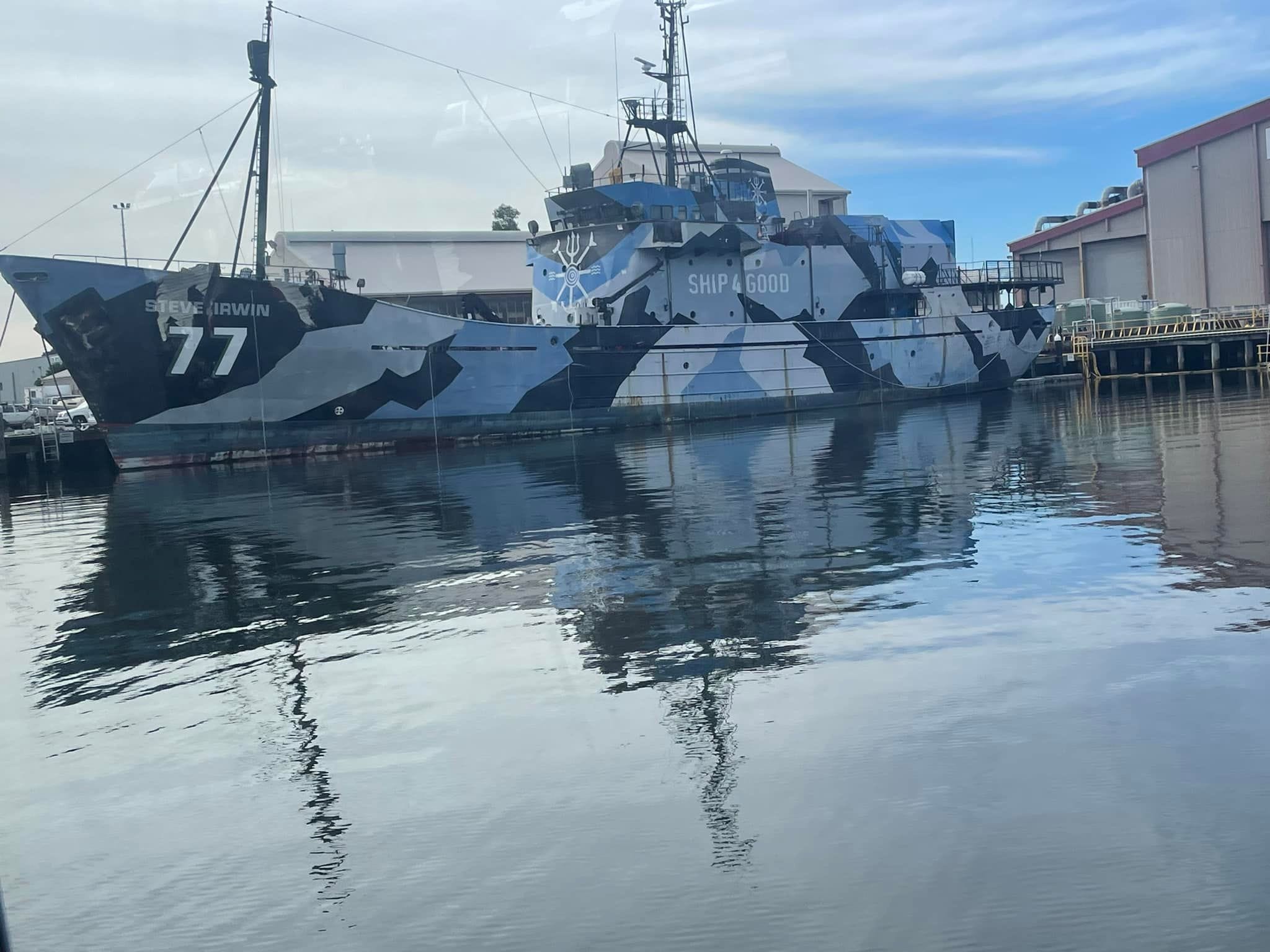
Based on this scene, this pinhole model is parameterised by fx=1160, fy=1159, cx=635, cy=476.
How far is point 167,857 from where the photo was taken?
3.98 meters

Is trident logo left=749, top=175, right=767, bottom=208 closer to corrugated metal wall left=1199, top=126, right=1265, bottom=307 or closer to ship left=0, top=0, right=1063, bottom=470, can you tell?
ship left=0, top=0, right=1063, bottom=470

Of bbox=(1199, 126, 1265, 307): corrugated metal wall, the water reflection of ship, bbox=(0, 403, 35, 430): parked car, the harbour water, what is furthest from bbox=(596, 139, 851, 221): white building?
the harbour water

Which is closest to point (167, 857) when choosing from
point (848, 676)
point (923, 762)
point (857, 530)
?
point (923, 762)

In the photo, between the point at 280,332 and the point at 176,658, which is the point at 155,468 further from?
the point at 176,658

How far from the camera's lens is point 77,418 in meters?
32.6

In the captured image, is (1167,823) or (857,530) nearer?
(1167,823)

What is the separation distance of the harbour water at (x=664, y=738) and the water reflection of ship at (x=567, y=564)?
6cm

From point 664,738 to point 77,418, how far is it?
31987 mm

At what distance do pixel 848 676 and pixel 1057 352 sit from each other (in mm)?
48561

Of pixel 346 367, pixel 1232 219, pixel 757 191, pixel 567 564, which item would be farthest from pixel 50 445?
pixel 1232 219

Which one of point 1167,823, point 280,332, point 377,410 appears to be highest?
point 280,332

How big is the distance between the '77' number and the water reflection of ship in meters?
6.07

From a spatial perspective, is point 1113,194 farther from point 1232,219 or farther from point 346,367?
point 346,367

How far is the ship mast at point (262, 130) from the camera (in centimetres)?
2655
